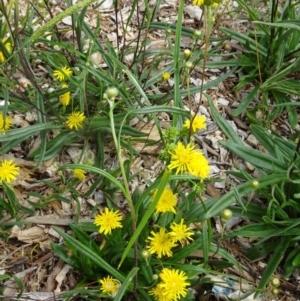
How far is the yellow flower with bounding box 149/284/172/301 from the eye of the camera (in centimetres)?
155

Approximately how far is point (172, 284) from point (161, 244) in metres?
0.12

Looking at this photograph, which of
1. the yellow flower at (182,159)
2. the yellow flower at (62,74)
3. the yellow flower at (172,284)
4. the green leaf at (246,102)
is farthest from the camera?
the green leaf at (246,102)

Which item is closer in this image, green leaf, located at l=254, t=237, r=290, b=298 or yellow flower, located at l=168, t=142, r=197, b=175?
yellow flower, located at l=168, t=142, r=197, b=175

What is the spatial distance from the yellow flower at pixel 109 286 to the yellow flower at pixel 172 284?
14 centimetres

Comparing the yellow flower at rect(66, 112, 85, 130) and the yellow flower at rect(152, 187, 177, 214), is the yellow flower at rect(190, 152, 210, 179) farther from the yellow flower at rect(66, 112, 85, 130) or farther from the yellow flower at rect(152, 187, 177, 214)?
the yellow flower at rect(66, 112, 85, 130)

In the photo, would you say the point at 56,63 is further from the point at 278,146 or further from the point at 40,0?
the point at 278,146

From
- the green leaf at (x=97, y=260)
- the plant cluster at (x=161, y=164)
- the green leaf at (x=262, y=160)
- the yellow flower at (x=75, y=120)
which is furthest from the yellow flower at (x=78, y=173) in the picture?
the green leaf at (x=262, y=160)

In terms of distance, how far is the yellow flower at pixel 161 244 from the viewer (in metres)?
1.59

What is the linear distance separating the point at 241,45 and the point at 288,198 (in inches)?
33.8

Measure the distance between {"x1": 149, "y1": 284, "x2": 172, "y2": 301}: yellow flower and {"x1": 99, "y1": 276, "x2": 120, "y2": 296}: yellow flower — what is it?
0.36ft

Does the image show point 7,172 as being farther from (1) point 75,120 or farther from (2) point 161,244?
(2) point 161,244

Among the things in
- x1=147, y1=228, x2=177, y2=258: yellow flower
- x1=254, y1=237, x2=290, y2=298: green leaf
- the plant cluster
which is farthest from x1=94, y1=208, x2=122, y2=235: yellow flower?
x1=254, y1=237, x2=290, y2=298: green leaf

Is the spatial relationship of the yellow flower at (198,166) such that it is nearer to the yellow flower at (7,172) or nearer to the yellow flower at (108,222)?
the yellow flower at (108,222)

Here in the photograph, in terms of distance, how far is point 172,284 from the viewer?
5.05 ft
